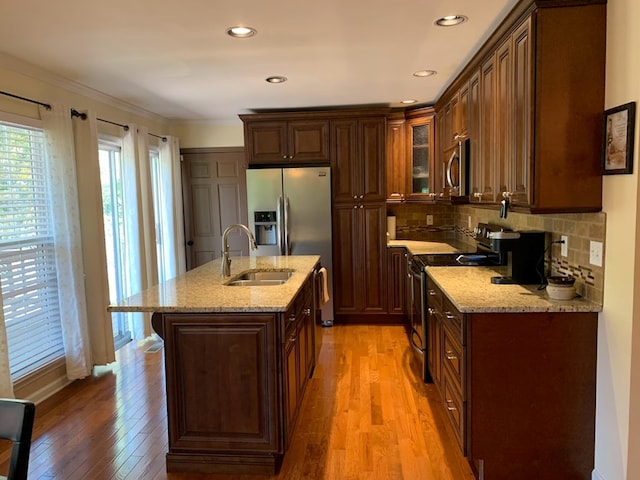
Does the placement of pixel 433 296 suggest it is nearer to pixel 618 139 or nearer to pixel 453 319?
pixel 453 319

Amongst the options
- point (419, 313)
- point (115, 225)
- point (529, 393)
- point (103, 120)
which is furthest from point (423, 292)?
point (103, 120)

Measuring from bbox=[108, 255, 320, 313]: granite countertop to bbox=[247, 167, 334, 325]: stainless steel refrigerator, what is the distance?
1533 mm

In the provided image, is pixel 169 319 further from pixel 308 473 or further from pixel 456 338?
pixel 456 338

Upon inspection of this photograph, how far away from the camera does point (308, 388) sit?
3416 mm

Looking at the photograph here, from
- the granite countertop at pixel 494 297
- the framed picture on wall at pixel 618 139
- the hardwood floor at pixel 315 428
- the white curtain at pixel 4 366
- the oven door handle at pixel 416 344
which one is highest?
the framed picture on wall at pixel 618 139

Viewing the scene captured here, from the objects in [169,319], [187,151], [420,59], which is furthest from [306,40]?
[187,151]

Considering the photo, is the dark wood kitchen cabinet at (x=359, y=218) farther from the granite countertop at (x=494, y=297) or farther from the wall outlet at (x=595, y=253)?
the wall outlet at (x=595, y=253)

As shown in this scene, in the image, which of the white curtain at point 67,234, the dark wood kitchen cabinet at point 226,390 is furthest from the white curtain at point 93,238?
the dark wood kitchen cabinet at point 226,390

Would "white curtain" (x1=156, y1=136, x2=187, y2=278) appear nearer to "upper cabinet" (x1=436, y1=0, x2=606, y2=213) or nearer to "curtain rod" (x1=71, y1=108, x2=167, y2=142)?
"curtain rod" (x1=71, y1=108, x2=167, y2=142)

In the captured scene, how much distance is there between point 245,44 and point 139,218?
7.27ft

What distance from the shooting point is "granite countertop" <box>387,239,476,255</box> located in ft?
14.3

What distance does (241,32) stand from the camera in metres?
2.63

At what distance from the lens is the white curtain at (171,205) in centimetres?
522

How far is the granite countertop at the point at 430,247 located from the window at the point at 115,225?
8.79ft
